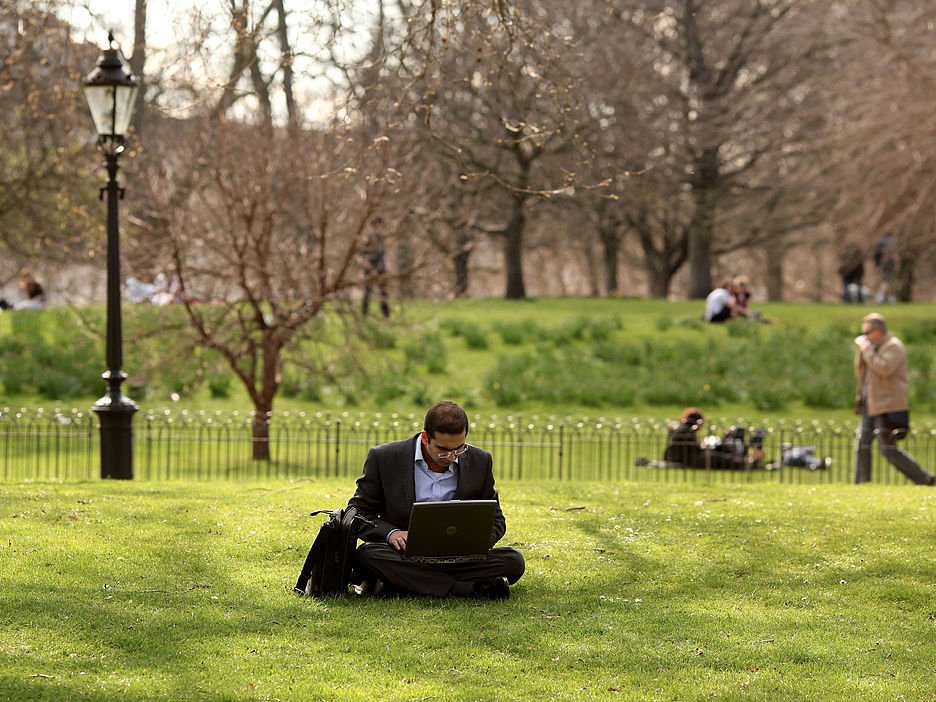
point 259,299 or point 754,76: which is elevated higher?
point 754,76

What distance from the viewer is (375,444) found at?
56.8ft

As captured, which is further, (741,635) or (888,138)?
(888,138)

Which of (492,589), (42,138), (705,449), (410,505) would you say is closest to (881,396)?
(705,449)

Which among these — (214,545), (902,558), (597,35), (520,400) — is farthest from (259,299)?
(597,35)

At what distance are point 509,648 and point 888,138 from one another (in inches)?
719

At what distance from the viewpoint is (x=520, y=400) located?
804 inches

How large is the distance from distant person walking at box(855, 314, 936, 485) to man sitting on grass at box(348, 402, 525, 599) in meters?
8.27

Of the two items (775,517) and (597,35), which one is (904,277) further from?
(775,517)

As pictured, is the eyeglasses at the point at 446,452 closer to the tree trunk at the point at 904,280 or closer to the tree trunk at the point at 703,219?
the tree trunk at the point at 703,219

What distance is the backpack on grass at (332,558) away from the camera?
23.5ft

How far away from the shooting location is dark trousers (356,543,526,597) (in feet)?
24.0

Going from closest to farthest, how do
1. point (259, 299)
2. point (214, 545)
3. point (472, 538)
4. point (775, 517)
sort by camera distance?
1. point (472, 538)
2. point (214, 545)
3. point (775, 517)
4. point (259, 299)

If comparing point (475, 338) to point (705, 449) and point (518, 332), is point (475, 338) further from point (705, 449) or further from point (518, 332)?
point (705, 449)

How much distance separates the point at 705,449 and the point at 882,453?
235 centimetres
